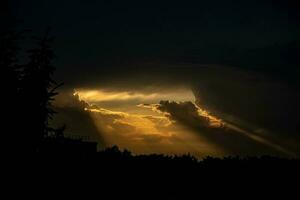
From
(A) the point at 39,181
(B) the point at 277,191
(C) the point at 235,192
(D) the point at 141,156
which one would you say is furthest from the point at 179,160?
(A) the point at 39,181

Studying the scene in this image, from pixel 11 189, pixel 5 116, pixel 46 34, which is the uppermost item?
pixel 46 34

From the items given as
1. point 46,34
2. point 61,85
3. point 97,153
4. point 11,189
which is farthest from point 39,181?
point 97,153

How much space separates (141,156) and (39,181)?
11.7 meters

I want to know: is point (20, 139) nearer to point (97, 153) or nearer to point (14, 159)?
point (14, 159)

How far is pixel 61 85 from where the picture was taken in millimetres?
20016

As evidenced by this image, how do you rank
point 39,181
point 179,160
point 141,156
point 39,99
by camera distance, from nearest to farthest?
point 39,99, point 39,181, point 179,160, point 141,156

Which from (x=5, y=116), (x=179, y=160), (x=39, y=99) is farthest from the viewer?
(x=179, y=160)

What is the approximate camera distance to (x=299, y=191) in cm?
2389

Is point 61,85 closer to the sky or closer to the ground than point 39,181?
closer to the sky

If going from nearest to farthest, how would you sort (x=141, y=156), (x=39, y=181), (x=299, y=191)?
1. (x=39, y=181)
2. (x=299, y=191)
3. (x=141, y=156)

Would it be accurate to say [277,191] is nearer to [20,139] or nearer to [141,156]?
[141,156]

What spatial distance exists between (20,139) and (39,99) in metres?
2.36

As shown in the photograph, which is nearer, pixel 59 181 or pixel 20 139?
pixel 20 139

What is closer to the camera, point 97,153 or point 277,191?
point 277,191
